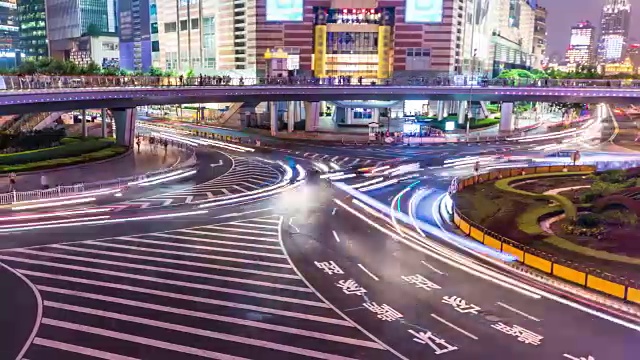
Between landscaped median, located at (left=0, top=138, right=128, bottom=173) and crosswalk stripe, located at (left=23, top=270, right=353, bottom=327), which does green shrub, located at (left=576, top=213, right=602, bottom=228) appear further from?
landscaped median, located at (left=0, top=138, right=128, bottom=173)

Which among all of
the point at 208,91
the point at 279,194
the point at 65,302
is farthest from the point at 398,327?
the point at 208,91

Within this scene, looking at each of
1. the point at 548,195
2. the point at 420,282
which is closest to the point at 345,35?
the point at 548,195

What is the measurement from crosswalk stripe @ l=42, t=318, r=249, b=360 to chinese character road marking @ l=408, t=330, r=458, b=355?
19.6 ft

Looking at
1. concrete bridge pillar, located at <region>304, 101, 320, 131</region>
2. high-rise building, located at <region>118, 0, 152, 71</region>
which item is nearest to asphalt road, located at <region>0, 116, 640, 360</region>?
concrete bridge pillar, located at <region>304, 101, 320, 131</region>

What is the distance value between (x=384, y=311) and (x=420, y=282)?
3.71 m

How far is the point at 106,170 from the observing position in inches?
1981

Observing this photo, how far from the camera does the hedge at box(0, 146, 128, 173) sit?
4688cm

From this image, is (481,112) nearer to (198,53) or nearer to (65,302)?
(198,53)

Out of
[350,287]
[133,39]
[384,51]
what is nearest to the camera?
[350,287]

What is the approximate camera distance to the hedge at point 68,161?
154 ft

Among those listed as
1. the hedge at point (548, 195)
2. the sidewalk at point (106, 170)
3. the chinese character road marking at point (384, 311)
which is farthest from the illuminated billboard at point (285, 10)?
the chinese character road marking at point (384, 311)

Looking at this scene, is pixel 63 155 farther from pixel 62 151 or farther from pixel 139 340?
pixel 139 340

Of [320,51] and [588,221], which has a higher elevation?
[320,51]

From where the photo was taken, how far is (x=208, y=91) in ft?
209
